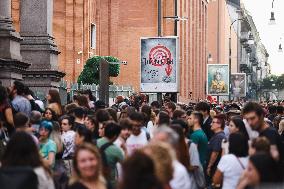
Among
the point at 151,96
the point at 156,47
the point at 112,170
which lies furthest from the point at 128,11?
the point at 112,170

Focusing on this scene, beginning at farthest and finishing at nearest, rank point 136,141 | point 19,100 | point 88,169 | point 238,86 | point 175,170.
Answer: point 238,86, point 19,100, point 136,141, point 175,170, point 88,169

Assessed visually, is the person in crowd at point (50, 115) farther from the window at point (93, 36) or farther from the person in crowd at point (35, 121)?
the window at point (93, 36)

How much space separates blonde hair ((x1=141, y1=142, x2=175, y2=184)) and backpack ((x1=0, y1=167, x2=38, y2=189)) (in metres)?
1.04

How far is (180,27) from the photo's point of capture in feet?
256

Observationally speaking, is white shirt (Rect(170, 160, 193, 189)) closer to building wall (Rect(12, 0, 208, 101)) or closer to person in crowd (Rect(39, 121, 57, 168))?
person in crowd (Rect(39, 121, 57, 168))

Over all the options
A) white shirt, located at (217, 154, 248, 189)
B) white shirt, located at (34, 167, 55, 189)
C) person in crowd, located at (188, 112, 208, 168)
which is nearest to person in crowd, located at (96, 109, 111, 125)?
person in crowd, located at (188, 112, 208, 168)

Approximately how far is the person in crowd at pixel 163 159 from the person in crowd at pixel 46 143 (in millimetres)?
4600

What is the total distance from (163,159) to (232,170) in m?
3.19

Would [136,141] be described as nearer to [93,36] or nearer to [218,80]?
[218,80]

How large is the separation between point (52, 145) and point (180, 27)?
217ft

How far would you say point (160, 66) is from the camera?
2973 cm

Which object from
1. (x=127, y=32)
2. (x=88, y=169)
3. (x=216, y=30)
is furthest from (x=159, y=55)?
(x=216, y=30)

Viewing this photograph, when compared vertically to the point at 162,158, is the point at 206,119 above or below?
below

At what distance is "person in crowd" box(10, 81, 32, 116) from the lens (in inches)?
609
